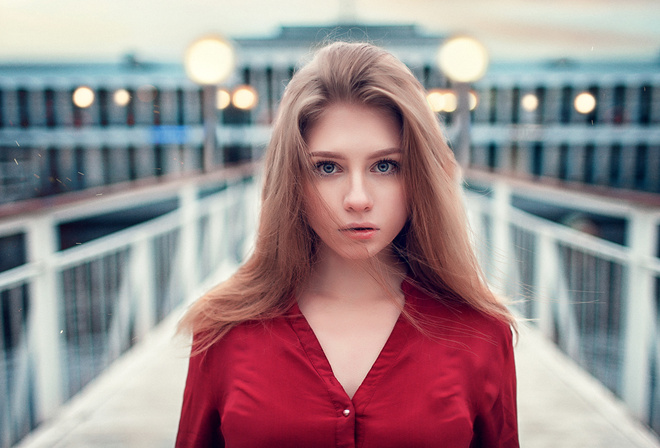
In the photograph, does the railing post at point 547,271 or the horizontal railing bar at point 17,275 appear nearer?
the horizontal railing bar at point 17,275

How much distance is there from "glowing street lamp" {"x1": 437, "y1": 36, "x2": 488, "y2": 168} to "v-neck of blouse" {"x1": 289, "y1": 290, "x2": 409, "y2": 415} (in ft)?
8.50

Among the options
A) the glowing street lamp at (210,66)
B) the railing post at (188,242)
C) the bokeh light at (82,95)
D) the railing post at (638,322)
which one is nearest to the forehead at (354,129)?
the bokeh light at (82,95)

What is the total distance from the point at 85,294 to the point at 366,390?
2231mm

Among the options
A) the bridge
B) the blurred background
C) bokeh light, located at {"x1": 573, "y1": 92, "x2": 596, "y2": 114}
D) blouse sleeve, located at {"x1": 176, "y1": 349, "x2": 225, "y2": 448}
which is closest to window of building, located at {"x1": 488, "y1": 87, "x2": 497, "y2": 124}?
the blurred background

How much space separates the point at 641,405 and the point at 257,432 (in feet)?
6.32

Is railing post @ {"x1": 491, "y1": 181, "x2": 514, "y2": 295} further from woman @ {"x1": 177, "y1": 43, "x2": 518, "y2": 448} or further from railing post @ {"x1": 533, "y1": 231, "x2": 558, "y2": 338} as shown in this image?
woman @ {"x1": 177, "y1": 43, "x2": 518, "y2": 448}

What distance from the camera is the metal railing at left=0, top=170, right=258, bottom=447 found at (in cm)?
190

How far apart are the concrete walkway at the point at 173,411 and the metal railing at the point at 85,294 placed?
0.45ft

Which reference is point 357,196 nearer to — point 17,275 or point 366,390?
point 366,390

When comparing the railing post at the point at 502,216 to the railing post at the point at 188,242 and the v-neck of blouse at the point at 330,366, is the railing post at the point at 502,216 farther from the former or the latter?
the v-neck of blouse at the point at 330,366

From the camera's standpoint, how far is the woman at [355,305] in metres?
0.77

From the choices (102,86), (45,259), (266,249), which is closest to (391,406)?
(266,249)

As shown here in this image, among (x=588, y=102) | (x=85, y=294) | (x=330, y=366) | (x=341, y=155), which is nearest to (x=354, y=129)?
(x=341, y=155)

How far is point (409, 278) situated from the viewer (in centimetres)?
92
